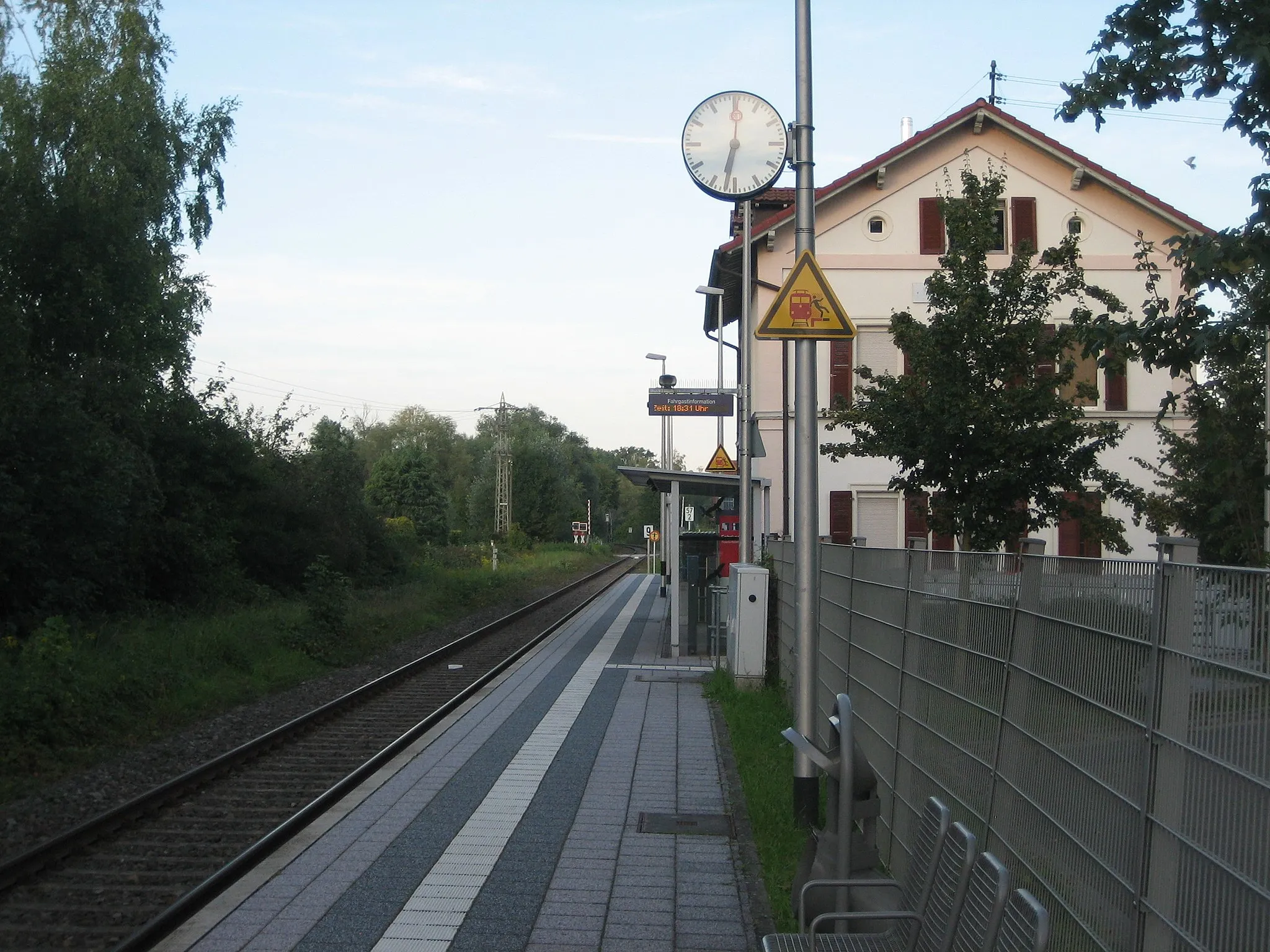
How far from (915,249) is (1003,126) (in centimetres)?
342

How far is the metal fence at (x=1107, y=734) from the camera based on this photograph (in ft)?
8.70

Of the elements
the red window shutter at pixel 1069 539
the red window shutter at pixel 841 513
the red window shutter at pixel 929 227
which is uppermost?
the red window shutter at pixel 929 227

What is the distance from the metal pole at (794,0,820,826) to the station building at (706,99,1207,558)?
62.0 feet

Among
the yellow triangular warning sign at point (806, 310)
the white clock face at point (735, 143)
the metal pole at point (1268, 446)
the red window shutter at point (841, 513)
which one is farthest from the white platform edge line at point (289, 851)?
the red window shutter at point (841, 513)

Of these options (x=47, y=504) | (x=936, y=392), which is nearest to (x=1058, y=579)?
(x=936, y=392)

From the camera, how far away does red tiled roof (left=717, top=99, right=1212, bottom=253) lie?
93.1 ft

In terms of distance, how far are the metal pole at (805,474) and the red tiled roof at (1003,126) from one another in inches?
791

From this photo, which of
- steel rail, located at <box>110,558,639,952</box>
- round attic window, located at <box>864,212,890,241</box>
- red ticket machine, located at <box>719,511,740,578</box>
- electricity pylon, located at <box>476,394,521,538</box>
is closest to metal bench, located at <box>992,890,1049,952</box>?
steel rail, located at <box>110,558,639,952</box>

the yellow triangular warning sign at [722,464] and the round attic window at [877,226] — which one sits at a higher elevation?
the round attic window at [877,226]

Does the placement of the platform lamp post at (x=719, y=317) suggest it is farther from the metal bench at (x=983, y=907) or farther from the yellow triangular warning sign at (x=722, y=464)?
the metal bench at (x=983, y=907)

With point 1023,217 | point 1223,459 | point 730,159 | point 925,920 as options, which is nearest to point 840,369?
point 1023,217

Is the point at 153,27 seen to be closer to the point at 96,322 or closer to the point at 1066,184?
the point at 96,322

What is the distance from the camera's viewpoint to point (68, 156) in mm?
24391

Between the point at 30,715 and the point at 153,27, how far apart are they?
20943mm
